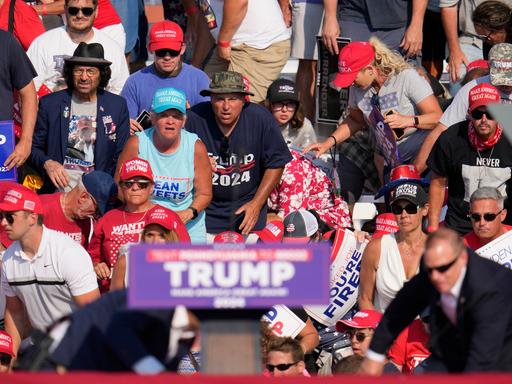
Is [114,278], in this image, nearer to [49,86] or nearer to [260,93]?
[49,86]

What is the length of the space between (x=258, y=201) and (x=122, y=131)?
1.17 m

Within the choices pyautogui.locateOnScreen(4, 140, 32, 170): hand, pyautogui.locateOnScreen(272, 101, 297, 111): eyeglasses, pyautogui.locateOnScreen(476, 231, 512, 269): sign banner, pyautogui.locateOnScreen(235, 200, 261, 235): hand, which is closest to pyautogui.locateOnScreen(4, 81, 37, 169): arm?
pyautogui.locateOnScreen(4, 140, 32, 170): hand

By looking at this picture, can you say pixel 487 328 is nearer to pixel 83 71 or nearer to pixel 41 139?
pixel 83 71

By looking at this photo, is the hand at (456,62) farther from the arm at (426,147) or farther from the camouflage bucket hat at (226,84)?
the camouflage bucket hat at (226,84)

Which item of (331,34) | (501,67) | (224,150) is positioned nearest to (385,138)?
(501,67)

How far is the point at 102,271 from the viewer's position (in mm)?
9883

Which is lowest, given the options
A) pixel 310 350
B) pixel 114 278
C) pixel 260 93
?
pixel 310 350

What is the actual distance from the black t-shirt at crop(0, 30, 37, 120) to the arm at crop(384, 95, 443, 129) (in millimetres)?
2826

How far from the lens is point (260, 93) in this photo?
40.0ft

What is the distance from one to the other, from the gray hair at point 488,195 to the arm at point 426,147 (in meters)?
1.17

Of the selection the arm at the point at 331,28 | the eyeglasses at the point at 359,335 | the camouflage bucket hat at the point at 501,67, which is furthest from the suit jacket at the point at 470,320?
the arm at the point at 331,28

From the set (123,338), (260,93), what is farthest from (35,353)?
(260,93)

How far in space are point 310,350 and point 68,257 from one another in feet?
6.46

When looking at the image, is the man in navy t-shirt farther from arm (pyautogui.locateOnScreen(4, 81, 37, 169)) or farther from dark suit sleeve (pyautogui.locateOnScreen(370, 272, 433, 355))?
dark suit sleeve (pyautogui.locateOnScreen(370, 272, 433, 355))
